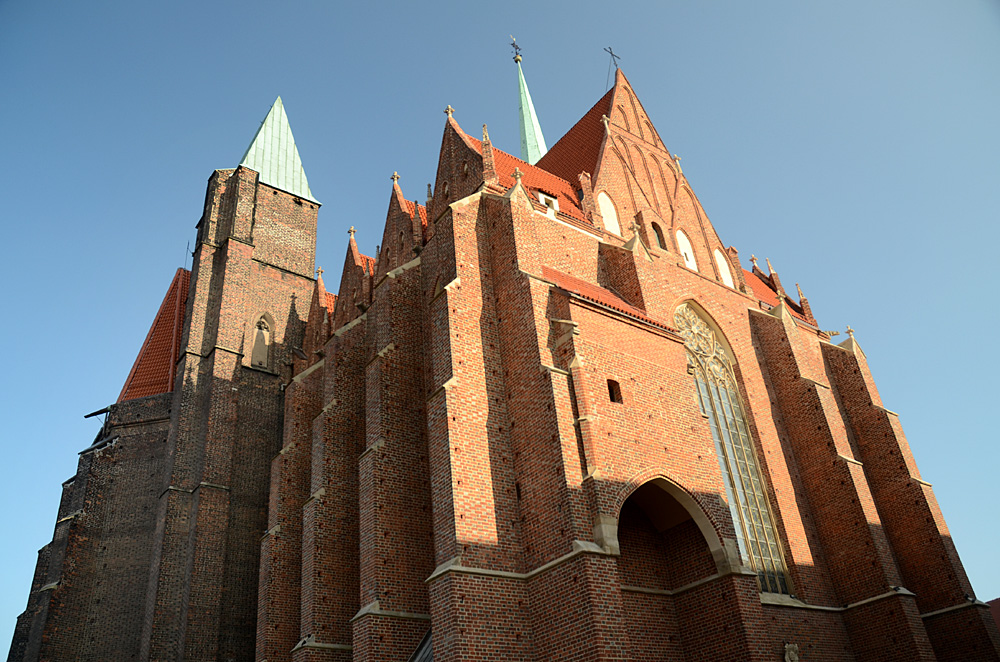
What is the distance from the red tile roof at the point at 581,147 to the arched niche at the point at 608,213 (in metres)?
0.98

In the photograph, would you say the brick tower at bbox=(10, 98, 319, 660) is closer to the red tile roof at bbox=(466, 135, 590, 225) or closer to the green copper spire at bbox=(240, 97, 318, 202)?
the green copper spire at bbox=(240, 97, 318, 202)

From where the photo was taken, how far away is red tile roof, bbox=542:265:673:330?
14.2 meters

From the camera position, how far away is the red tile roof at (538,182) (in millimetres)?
18250

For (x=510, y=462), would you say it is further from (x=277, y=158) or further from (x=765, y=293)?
(x=277, y=158)

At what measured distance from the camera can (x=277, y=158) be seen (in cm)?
2869

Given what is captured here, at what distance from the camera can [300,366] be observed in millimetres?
21703

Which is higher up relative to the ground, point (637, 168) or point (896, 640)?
point (637, 168)

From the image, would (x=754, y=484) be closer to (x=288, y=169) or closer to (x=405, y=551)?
(x=405, y=551)

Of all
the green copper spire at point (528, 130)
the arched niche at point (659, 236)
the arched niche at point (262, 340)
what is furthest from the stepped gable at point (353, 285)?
the green copper spire at point (528, 130)

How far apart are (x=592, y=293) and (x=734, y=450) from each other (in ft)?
17.0

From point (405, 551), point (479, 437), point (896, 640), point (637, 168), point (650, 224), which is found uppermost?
point (637, 168)

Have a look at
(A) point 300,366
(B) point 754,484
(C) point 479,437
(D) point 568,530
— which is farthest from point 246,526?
(B) point 754,484

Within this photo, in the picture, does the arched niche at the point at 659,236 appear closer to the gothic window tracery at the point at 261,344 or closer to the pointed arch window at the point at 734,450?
the pointed arch window at the point at 734,450

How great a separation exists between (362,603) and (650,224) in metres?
12.4
